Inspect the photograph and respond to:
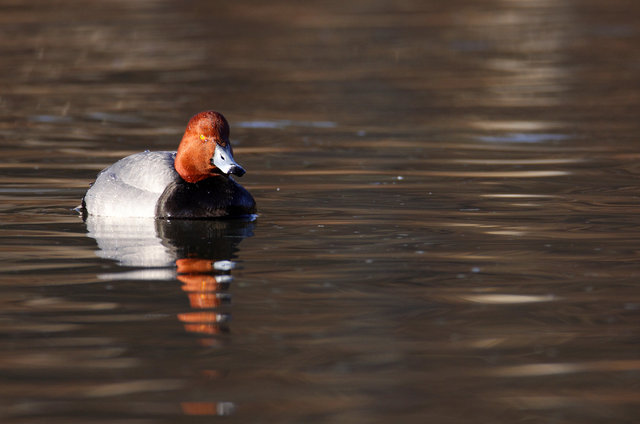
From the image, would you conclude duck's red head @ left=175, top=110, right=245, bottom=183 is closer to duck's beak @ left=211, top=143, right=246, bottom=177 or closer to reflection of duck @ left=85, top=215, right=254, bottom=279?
duck's beak @ left=211, top=143, right=246, bottom=177

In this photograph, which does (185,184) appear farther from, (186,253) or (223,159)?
(186,253)

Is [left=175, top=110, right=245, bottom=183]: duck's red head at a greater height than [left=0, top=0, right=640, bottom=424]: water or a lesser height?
greater

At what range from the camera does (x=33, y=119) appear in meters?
15.9

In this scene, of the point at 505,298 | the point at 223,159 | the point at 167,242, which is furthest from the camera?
the point at 223,159

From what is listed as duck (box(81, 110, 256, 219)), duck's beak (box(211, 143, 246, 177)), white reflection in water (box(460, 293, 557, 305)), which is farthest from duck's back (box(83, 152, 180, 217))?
white reflection in water (box(460, 293, 557, 305))

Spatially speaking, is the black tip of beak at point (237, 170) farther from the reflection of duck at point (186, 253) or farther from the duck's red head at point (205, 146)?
the reflection of duck at point (186, 253)

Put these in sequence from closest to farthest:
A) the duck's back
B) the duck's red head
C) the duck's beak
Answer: the duck's beak
the duck's red head
the duck's back

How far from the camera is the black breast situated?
9492 mm

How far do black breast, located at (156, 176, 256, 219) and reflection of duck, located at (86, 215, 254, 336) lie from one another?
0.21 feet

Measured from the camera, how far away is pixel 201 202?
31.2 ft

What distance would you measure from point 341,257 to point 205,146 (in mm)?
1916

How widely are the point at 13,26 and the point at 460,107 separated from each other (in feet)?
45.5

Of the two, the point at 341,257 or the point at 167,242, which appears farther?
the point at 167,242

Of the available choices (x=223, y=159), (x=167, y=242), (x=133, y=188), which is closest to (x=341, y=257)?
(x=167, y=242)
